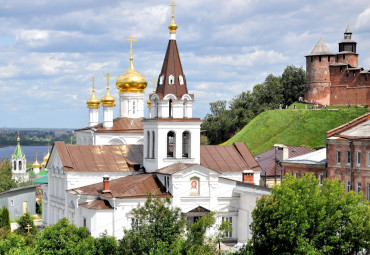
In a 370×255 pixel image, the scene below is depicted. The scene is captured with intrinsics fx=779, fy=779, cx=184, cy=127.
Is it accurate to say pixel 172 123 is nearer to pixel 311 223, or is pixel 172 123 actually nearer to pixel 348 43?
pixel 311 223

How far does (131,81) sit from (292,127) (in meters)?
26.8

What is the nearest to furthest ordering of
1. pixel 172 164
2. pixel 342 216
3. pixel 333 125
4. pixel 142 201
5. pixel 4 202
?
pixel 342 216 < pixel 142 201 < pixel 172 164 < pixel 4 202 < pixel 333 125

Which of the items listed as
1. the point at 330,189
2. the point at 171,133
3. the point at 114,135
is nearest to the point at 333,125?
the point at 114,135

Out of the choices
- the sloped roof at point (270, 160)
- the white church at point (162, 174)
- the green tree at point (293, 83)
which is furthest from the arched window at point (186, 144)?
the green tree at point (293, 83)

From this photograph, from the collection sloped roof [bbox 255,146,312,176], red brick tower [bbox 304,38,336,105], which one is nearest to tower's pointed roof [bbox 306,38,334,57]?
red brick tower [bbox 304,38,336,105]

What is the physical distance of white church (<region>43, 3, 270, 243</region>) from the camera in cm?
3130

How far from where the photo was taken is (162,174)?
1268 inches

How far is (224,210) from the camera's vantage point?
32.5 meters

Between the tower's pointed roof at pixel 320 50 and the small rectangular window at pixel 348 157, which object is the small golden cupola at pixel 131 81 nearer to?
the small rectangular window at pixel 348 157

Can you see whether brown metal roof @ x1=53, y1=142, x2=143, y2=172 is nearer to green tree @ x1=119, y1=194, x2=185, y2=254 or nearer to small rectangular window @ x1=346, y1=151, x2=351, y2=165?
green tree @ x1=119, y1=194, x2=185, y2=254

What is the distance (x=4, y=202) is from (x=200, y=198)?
20.1 m

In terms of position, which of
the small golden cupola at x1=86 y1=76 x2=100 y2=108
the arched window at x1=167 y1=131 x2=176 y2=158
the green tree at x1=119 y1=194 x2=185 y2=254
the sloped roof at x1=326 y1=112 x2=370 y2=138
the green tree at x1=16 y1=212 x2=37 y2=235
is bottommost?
the green tree at x1=16 y1=212 x2=37 y2=235

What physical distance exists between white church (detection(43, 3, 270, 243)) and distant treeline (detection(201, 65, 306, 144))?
40.8 metres

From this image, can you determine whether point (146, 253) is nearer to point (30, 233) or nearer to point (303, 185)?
point (303, 185)
